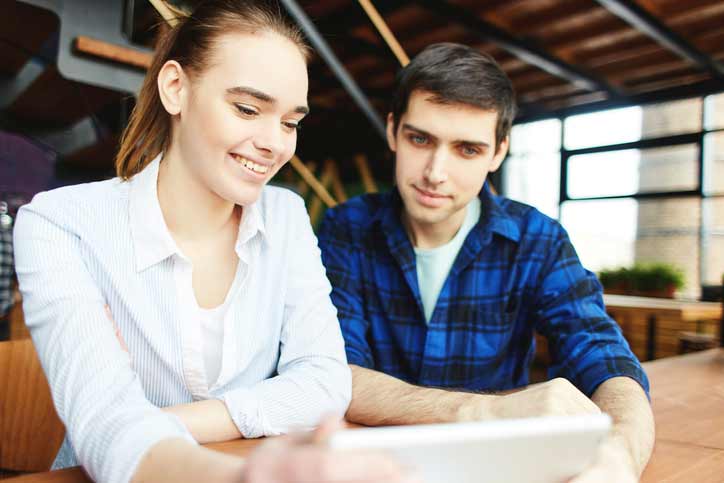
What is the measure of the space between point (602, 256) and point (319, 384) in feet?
21.7

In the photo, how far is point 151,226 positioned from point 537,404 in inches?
29.5

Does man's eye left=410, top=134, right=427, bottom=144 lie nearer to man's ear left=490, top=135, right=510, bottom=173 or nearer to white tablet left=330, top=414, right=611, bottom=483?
man's ear left=490, top=135, right=510, bottom=173

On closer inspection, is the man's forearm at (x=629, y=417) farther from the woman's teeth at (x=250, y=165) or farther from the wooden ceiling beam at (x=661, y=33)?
the wooden ceiling beam at (x=661, y=33)

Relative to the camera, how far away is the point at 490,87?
5.47ft

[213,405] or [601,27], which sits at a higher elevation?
[601,27]

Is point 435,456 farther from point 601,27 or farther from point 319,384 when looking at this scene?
point 601,27

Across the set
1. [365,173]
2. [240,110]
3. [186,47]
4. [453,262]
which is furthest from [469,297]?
[365,173]

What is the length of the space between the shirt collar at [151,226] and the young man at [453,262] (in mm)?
461

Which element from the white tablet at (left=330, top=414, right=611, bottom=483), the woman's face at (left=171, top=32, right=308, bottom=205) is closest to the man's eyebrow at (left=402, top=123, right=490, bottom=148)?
the woman's face at (left=171, top=32, right=308, bottom=205)

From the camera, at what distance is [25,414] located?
1.23 metres

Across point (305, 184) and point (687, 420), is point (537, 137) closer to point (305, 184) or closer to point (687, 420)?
point (305, 184)

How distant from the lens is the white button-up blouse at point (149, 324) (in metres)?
0.79

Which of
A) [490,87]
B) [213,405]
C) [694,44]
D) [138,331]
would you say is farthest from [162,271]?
[694,44]

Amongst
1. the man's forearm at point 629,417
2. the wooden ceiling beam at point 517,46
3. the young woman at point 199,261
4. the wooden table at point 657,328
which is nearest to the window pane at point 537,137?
the wooden ceiling beam at point 517,46
